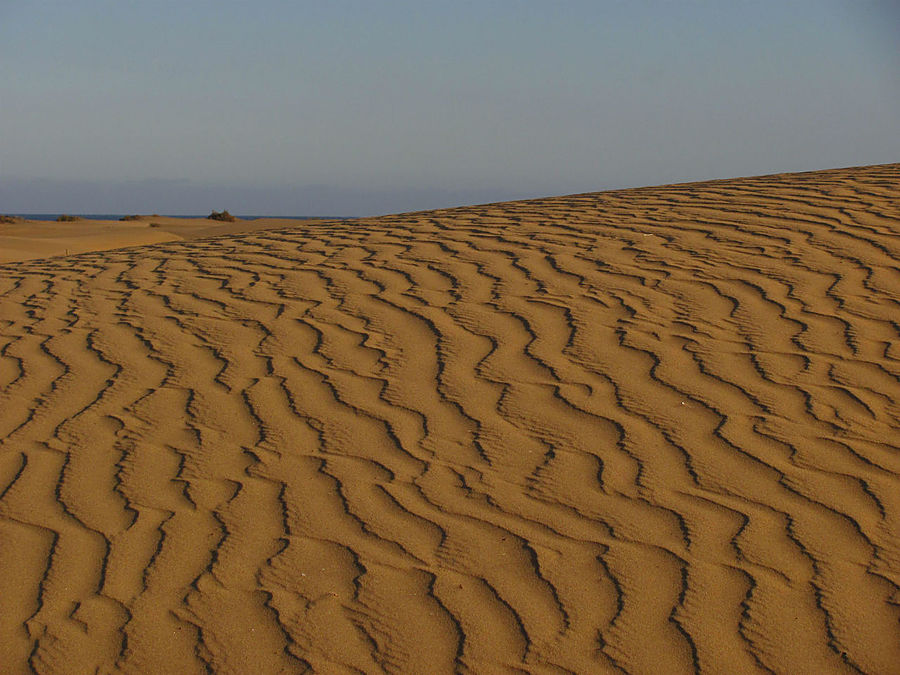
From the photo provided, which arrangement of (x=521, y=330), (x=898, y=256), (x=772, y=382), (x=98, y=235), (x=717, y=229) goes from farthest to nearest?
1. (x=98, y=235)
2. (x=717, y=229)
3. (x=898, y=256)
4. (x=521, y=330)
5. (x=772, y=382)

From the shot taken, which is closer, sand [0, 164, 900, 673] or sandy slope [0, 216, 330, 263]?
sand [0, 164, 900, 673]

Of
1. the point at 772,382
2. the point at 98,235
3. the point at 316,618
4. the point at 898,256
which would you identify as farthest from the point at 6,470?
the point at 98,235

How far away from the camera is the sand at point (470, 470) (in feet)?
7.02

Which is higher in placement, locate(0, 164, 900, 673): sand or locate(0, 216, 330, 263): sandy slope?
locate(0, 164, 900, 673): sand

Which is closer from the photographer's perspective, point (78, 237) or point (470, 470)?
point (470, 470)

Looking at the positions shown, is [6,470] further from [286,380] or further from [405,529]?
[405,529]

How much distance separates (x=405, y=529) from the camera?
2564 mm

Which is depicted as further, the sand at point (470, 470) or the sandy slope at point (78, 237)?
the sandy slope at point (78, 237)

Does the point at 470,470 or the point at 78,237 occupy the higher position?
the point at 470,470

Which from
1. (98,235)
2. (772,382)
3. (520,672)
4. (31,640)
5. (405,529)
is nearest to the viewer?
(520,672)

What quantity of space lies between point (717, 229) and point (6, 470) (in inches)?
178

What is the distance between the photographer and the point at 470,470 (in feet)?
9.46

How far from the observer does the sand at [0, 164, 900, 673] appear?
2139 mm

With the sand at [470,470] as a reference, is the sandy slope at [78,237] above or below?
below
